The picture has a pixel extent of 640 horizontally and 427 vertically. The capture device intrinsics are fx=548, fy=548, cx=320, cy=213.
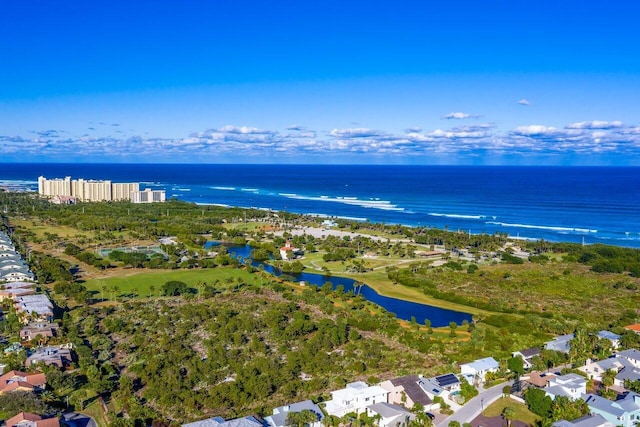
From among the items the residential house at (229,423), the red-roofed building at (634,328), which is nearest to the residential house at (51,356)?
the residential house at (229,423)

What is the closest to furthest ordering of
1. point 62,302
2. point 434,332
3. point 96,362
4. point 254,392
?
point 254,392 → point 96,362 → point 434,332 → point 62,302

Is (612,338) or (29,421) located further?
(612,338)

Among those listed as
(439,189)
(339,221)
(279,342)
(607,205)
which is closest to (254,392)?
(279,342)

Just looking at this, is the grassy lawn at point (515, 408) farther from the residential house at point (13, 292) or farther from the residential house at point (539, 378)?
the residential house at point (13, 292)

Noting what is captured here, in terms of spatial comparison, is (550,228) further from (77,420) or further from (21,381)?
(21,381)

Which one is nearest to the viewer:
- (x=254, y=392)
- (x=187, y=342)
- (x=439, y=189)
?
(x=254, y=392)

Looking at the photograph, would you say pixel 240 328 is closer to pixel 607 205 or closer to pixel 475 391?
pixel 475 391

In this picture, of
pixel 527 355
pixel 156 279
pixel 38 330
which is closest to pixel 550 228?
pixel 527 355
